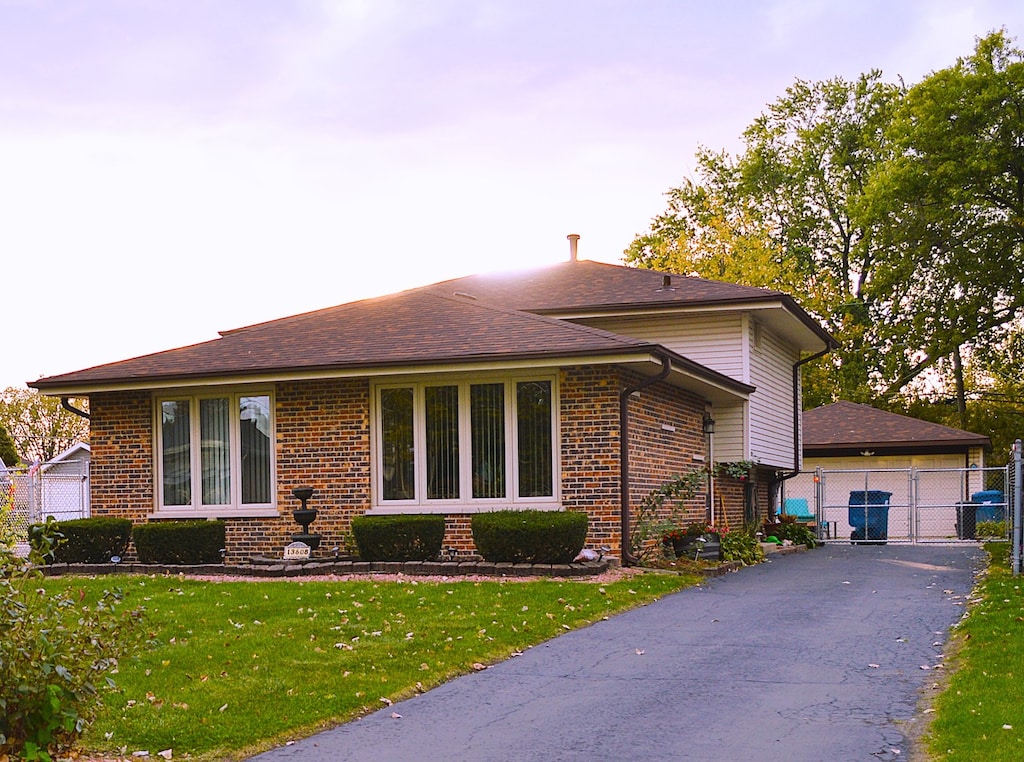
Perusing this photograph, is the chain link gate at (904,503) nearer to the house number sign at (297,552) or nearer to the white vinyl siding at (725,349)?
the white vinyl siding at (725,349)

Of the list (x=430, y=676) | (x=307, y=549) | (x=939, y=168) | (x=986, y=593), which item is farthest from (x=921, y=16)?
(x=939, y=168)

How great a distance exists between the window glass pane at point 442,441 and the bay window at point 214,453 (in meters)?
2.48

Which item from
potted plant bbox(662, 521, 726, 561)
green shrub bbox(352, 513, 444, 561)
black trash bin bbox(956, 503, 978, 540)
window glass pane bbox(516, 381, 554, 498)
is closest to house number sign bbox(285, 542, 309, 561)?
green shrub bbox(352, 513, 444, 561)

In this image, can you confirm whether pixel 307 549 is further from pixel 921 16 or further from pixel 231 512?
pixel 921 16

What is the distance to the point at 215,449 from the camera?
57.0ft

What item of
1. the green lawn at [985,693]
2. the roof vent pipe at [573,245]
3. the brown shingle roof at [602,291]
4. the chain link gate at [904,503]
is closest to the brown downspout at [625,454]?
the brown shingle roof at [602,291]

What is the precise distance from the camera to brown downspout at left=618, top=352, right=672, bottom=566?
599 inches

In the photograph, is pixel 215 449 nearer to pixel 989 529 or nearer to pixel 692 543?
pixel 692 543

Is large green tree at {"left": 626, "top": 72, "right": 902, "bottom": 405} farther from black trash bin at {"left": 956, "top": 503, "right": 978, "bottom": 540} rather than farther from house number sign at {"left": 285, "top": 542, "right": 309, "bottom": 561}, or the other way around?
house number sign at {"left": 285, "top": 542, "right": 309, "bottom": 561}

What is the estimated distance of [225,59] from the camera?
1493 centimetres

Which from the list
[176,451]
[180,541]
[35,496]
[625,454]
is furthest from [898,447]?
[35,496]

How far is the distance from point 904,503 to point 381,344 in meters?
18.6

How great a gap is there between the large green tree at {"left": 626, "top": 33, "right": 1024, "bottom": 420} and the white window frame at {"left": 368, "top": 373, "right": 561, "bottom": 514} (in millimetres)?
23452

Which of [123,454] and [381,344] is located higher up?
[381,344]
